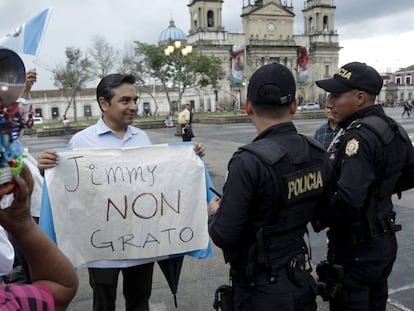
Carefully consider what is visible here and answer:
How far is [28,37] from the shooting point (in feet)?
4.56

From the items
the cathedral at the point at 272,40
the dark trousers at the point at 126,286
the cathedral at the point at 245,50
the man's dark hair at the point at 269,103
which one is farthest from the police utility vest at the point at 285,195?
the cathedral at the point at 272,40

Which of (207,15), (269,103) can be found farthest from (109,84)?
(207,15)

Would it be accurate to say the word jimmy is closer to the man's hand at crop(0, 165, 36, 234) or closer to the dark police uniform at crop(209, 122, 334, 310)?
the dark police uniform at crop(209, 122, 334, 310)

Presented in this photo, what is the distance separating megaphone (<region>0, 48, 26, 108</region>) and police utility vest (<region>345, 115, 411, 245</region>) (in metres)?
2.00

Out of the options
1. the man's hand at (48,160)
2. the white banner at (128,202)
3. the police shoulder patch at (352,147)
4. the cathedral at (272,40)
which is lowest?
the white banner at (128,202)

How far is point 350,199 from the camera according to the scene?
2.28m

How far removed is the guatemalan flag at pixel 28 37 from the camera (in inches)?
51.3

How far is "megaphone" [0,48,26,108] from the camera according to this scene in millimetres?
1022

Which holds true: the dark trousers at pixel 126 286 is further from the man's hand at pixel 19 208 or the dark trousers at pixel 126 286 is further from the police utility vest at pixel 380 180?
the man's hand at pixel 19 208

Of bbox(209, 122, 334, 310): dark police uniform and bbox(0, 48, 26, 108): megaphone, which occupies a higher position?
bbox(0, 48, 26, 108): megaphone

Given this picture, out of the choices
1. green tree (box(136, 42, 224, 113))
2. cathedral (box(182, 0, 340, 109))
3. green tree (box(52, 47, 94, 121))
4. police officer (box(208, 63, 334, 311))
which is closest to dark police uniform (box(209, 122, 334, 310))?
police officer (box(208, 63, 334, 311))

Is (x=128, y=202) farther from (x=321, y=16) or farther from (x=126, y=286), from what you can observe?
(x=321, y=16)

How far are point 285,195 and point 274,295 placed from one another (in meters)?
0.50

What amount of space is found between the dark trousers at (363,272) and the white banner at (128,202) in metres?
1.03
